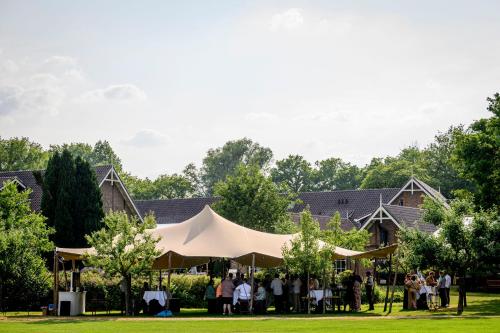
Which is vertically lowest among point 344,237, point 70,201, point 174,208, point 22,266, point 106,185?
point 22,266

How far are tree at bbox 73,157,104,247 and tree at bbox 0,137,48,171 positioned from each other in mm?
44104

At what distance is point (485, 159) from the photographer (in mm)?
39812

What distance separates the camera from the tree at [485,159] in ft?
130

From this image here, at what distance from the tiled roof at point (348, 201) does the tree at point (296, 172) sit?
1781 inches

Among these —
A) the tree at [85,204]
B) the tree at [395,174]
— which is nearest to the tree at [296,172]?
the tree at [395,174]

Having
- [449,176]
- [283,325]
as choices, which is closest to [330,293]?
[283,325]

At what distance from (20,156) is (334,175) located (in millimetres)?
56577

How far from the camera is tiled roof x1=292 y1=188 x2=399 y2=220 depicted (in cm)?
8025

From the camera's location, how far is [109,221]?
32.0 m

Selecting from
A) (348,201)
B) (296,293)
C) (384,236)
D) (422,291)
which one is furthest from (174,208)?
(422,291)

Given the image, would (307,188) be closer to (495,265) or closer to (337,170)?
(337,170)

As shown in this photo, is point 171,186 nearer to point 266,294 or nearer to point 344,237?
point 344,237

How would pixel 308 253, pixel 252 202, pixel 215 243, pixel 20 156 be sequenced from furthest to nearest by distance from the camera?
pixel 20 156 < pixel 252 202 < pixel 215 243 < pixel 308 253

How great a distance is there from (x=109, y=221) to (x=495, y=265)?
52.3 feet
